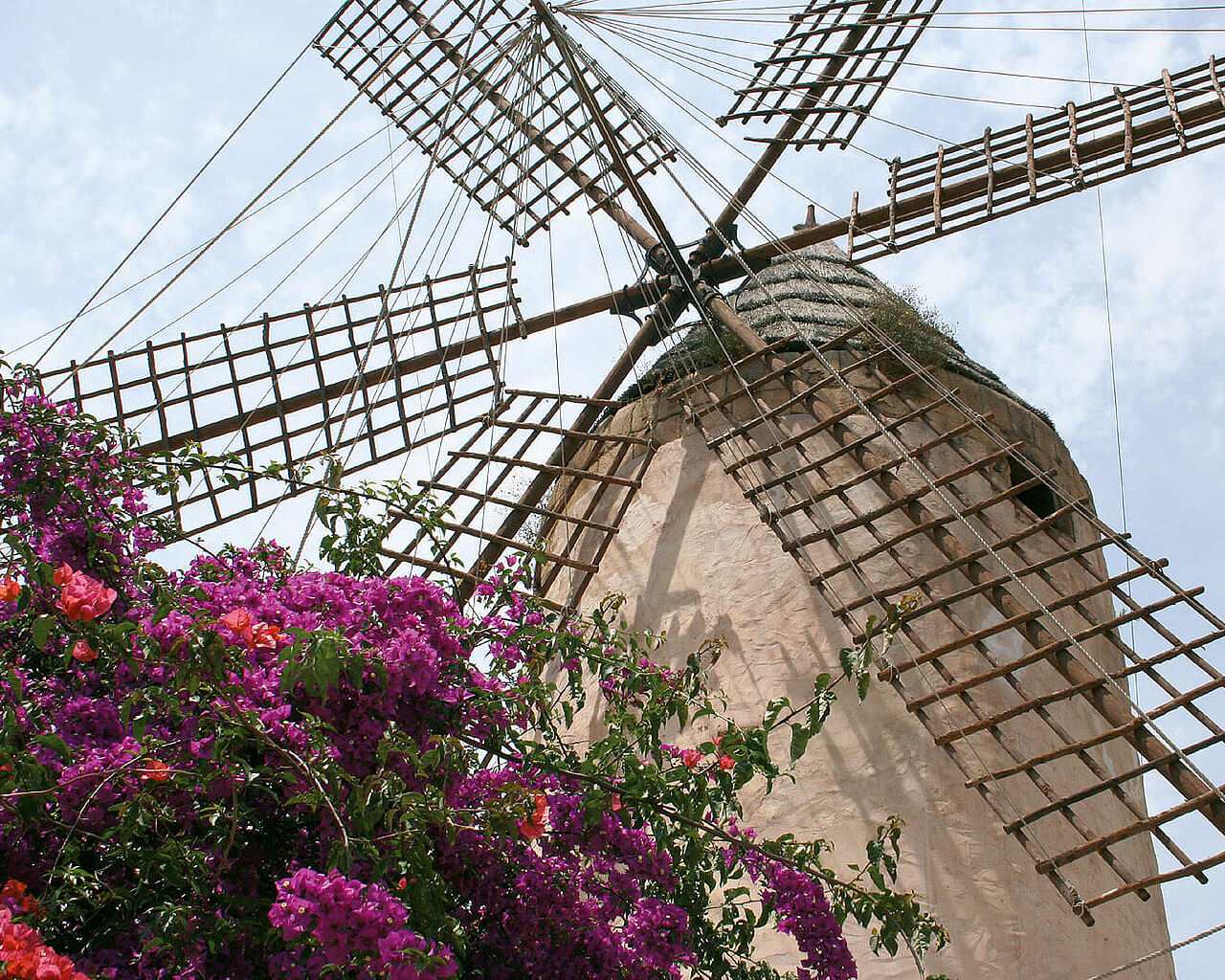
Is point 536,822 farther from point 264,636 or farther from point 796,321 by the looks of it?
point 796,321

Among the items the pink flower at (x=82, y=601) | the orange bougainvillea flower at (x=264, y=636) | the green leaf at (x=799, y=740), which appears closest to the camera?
the pink flower at (x=82, y=601)

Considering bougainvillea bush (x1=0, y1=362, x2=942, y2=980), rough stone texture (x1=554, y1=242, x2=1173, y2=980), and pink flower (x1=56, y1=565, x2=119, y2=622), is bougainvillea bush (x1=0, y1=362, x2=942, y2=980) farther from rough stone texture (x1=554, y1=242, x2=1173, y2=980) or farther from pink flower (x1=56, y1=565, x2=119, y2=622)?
rough stone texture (x1=554, y1=242, x2=1173, y2=980)

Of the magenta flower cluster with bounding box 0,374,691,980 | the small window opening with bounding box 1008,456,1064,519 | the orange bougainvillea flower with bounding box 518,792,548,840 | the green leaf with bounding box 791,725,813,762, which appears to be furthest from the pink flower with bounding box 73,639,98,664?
the small window opening with bounding box 1008,456,1064,519

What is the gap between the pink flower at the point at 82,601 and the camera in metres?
1.89

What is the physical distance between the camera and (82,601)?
6.21 ft

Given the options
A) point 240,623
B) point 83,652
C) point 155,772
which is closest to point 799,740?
point 240,623

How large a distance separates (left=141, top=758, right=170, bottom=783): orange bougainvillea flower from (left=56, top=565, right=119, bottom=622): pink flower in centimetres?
25

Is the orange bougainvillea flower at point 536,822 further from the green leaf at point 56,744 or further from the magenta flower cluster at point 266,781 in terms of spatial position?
the green leaf at point 56,744

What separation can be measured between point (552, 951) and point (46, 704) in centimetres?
97

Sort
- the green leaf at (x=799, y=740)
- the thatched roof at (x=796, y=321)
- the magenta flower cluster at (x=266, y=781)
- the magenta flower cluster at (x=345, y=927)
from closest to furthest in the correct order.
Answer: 1. the magenta flower cluster at (x=345, y=927)
2. the magenta flower cluster at (x=266, y=781)
3. the green leaf at (x=799, y=740)
4. the thatched roof at (x=796, y=321)

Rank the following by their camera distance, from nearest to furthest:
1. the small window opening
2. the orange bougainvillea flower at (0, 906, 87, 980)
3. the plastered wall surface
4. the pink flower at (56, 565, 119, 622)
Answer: the orange bougainvillea flower at (0, 906, 87, 980), the pink flower at (56, 565, 119, 622), the plastered wall surface, the small window opening

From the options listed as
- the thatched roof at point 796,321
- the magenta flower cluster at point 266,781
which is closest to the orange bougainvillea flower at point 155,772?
the magenta flower cluster at point 266,781

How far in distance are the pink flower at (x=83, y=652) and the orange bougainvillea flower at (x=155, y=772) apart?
0.22 m

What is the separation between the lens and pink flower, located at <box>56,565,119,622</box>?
189cm
